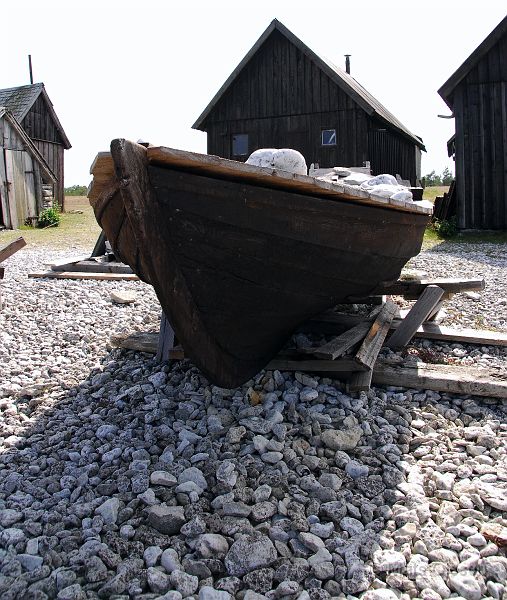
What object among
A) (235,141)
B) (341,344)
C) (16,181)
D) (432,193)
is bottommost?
(341,344)

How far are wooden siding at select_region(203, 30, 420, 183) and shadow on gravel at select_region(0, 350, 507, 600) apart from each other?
14589 mm

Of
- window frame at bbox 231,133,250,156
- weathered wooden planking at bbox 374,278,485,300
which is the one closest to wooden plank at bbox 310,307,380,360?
weathered wooden planking at bbox 374,278,485,300

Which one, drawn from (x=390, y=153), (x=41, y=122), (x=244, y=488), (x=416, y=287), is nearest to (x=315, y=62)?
(x=390, y=153)

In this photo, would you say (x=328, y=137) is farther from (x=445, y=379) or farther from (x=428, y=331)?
(x=445, y=379)

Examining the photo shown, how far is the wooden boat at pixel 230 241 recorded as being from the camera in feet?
9.64

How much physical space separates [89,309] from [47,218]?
14967 millimetres

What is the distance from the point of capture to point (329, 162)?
1748cm

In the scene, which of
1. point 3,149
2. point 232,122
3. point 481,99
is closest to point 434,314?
point 481,99

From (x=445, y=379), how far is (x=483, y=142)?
11.7m

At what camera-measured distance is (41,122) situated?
24453mm

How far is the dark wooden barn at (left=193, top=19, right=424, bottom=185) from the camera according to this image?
56.1 feet

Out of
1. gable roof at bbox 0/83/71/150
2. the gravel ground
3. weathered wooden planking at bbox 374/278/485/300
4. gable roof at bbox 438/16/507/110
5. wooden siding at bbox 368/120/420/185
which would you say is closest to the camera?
the gravel ground

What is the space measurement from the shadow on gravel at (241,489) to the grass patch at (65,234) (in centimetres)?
1056

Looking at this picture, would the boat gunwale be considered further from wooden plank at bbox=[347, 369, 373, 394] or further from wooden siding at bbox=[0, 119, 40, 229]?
wooden siding at bbox=[0, 119, 40, 229]
